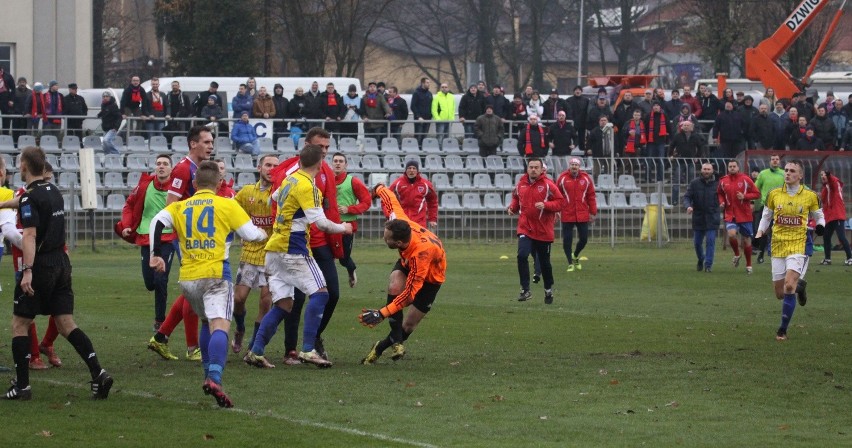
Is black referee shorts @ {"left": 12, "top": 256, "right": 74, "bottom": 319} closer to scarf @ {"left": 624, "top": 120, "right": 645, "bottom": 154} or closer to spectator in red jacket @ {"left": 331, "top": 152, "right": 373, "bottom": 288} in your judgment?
spectator in red jacket @ {"left": 331, "top": 152, "right": 373, "bottom": 288}

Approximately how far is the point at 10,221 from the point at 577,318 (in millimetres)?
7080

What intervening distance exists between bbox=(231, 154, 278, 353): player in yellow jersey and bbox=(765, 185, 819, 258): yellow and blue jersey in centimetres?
534

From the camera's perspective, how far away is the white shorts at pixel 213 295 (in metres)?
9.95

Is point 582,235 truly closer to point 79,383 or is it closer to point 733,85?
point 79,383

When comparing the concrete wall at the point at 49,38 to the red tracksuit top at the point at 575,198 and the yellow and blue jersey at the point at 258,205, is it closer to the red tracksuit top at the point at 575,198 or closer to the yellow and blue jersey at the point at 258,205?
the red tracksuit top at the point at 575,198

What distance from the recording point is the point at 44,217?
991cm

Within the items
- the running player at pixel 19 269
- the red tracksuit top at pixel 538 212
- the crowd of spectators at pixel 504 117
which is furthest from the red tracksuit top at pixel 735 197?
the running player at pixel 19 269

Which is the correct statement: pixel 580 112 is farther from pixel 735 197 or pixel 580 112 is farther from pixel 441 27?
pixel 441 27

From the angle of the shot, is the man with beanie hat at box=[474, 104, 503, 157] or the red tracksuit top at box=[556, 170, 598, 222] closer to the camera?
the red tracksuit top at box=[556, 170, 598, 222]

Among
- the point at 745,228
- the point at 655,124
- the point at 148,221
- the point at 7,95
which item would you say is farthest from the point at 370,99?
the point at 148,221

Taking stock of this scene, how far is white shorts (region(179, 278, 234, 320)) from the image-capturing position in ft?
32.6

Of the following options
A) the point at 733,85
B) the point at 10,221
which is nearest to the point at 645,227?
the point at 733,85

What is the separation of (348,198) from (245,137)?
16540 mm

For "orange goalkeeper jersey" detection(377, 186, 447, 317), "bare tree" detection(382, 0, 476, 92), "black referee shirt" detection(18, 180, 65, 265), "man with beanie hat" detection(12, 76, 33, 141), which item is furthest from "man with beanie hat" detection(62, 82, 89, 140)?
"bare tree" detection(382, 0, 476, 92)
